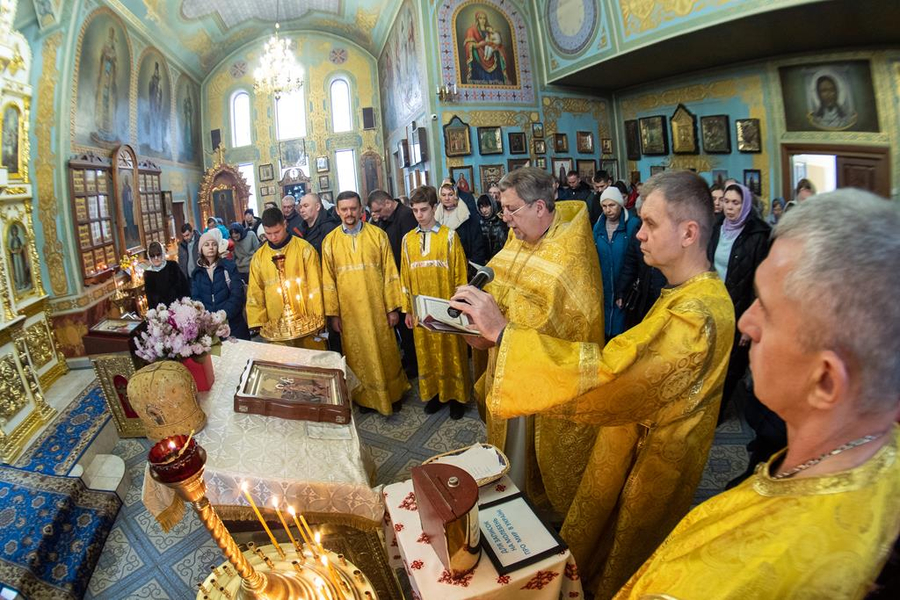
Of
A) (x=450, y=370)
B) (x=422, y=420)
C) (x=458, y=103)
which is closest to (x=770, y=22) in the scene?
(x=458, y=103)

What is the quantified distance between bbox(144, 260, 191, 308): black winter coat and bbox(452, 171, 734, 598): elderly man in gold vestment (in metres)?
4.33

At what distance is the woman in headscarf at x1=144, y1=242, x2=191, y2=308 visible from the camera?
16.4ft

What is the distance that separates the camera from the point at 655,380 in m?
1.54

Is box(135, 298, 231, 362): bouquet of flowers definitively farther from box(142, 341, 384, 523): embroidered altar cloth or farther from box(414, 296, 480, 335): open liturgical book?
box(414, 296, 480, 335): open liturgical book

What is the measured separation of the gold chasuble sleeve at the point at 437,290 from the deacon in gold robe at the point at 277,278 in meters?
0.77

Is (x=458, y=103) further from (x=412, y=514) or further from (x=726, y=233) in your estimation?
(x=412, y=514)

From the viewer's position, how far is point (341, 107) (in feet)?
53.2

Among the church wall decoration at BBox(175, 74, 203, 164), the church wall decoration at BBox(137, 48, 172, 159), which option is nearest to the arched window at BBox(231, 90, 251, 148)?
the church wall decoration at BBox(175, 74, 203, 164)

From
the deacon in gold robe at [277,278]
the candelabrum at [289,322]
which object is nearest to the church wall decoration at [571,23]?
the deacon in gold robe at [277,278]

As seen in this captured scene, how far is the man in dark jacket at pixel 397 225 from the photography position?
533 centimetres

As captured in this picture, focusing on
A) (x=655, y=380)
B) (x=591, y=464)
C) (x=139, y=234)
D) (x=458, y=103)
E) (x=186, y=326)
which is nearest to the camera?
(x=655, y=380)

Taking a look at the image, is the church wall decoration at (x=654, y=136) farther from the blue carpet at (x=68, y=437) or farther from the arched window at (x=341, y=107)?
the blue carpet at (x=68, y=437)

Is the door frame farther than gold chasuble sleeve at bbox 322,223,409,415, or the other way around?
the door frame

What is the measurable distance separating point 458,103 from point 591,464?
949 centimetres
